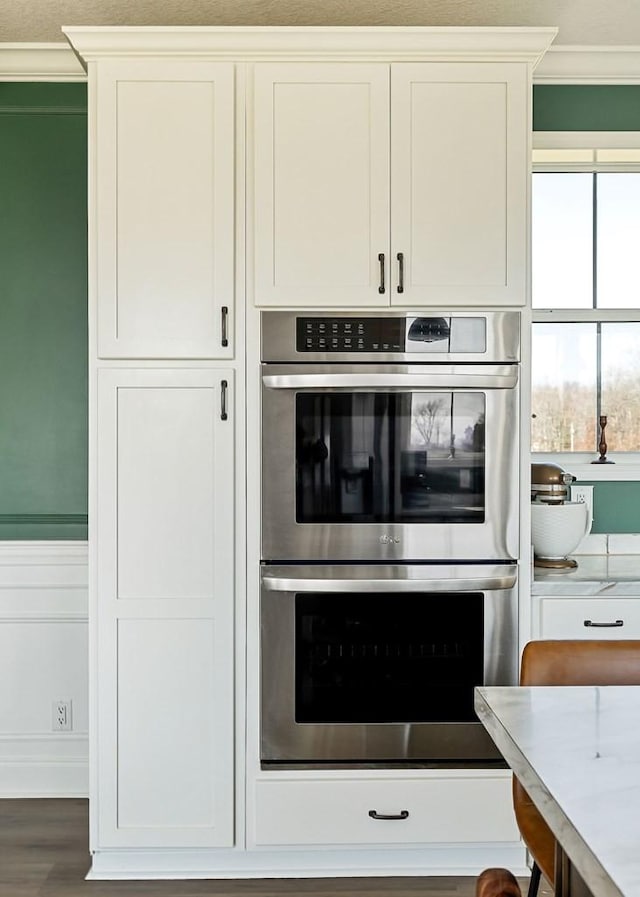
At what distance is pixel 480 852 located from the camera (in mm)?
2484

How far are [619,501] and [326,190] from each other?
163 centimetres

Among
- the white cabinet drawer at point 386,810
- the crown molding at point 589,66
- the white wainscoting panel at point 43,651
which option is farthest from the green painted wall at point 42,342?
the crown molding at point 589,66

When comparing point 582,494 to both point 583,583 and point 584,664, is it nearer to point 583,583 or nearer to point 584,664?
point 583,583

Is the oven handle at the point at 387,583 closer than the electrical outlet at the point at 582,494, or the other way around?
the oven handle at the point at 387,583

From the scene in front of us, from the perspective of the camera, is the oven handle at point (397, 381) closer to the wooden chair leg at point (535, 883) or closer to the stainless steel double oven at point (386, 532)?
the stainless steel double oven at point (386, 532)

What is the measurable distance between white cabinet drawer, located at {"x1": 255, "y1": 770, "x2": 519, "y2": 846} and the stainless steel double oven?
3.0 inches

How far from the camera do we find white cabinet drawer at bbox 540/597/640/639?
251cm

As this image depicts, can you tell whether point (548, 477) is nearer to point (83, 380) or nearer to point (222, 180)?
point (222, 180)

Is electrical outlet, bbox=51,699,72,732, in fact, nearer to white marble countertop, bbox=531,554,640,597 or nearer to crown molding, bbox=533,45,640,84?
white marble countertop, bbox=531,554,640,597

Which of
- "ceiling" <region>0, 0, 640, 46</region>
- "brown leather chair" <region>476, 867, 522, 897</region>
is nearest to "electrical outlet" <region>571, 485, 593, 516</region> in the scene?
"ceiling" <region>0, 0, 640, 46</region>

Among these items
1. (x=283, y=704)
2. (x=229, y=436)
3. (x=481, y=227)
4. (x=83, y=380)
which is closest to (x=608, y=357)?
(x=481, y=227)

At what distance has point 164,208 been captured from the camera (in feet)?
7.89

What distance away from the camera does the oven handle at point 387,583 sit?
7.88ft

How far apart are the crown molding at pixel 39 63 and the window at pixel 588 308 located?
70.0 inches
